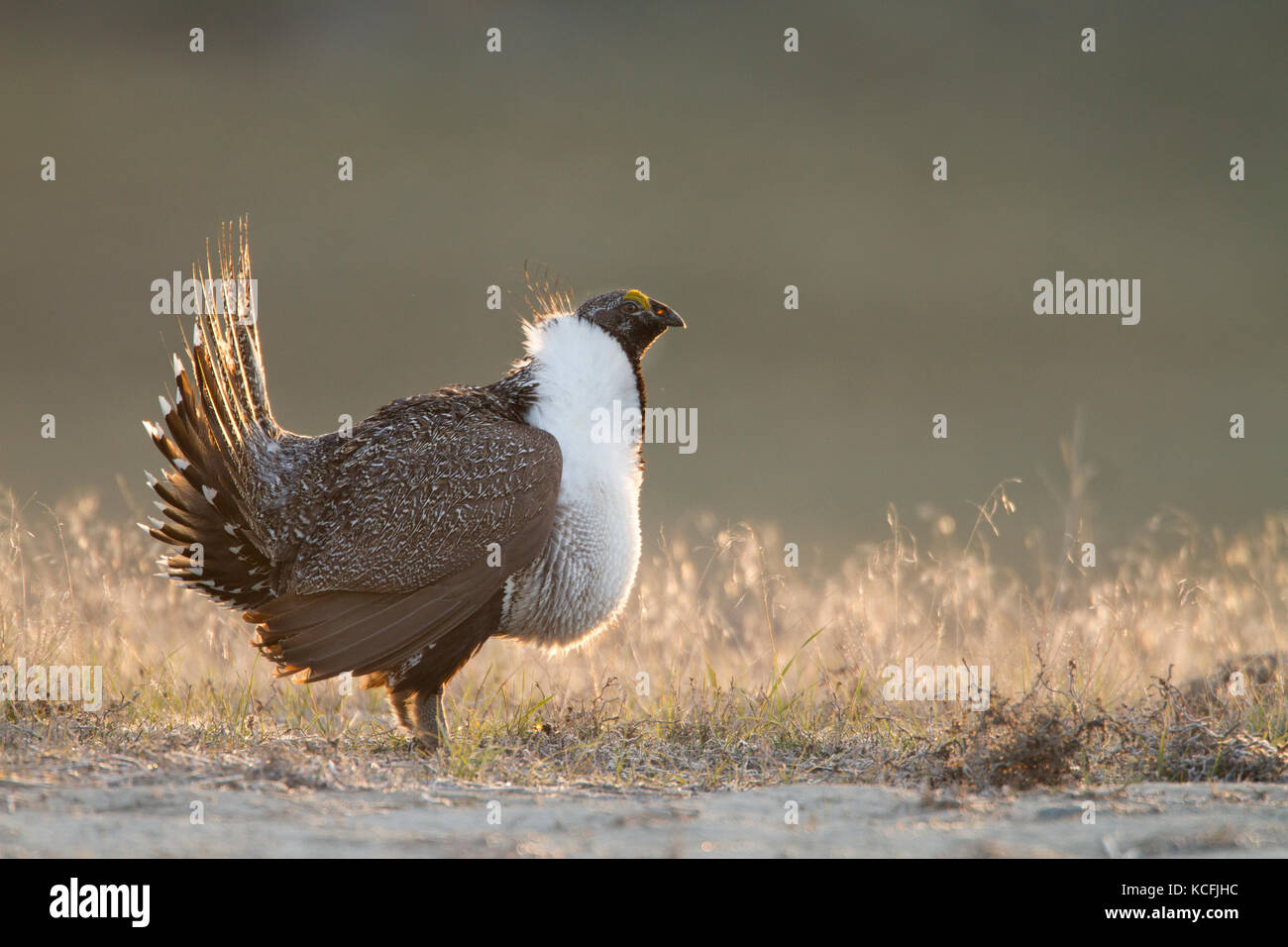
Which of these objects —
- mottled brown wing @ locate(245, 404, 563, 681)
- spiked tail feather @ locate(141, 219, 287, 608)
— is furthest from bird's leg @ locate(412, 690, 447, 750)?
spiked tail feather @ locate(141, 219, 287, 608)

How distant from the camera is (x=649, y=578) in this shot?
786 cm

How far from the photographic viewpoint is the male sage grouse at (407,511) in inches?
212

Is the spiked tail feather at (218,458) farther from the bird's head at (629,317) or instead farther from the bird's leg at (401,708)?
the bird's head at (629,317)

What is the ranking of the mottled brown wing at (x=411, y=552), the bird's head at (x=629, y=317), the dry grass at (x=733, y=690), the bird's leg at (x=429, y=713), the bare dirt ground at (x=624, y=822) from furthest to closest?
the bird's head at (x=629, y=317)
the bird's leg at (x=429, y=713)
the mottled brown wing at (x=411, y=552)
the dry grass at (x=733, y=690)
the bare dirt ground at (x=624, y=822)

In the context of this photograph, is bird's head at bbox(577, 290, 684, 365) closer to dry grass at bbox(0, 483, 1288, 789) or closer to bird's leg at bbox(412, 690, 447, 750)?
dry grass at bbox(0, 483, 1288, 789)

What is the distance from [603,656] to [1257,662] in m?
2.95

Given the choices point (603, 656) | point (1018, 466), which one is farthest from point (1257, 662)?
point (1018, 466)

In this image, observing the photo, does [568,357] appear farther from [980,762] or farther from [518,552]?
[980,762]

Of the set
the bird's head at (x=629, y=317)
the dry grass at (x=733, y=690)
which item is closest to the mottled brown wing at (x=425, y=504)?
the dry grass at (x=733, y=690)

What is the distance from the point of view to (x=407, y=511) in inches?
214

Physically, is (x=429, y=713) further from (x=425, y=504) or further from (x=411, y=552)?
(x=425, y=504)

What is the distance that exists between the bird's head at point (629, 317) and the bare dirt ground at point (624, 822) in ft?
7.31

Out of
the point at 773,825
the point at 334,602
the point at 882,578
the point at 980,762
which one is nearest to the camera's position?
the point at 773,825

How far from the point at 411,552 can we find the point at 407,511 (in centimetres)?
17
